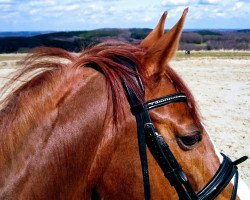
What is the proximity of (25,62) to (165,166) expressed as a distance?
107 cm

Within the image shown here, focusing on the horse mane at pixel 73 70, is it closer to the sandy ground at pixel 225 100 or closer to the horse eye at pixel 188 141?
the horse eye at pixel 188 141

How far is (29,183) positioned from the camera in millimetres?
2033

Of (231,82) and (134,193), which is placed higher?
(134,193)

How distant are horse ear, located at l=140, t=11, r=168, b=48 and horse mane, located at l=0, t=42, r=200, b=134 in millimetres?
177

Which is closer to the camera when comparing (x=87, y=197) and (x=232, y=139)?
(x=87, y=197)

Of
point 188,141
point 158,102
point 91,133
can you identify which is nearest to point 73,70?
point 91,133

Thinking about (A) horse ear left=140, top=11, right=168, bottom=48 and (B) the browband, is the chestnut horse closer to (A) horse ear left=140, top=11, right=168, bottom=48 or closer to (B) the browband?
(B) the browband

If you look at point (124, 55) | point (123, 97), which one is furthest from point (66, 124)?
point (124, 55)

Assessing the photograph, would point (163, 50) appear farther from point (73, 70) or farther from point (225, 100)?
point (225, 100)

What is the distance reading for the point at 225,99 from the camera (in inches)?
580

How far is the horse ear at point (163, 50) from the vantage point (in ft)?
6.76

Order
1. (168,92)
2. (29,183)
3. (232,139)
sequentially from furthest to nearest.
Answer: (232,139)
(168,92)
(29,183)

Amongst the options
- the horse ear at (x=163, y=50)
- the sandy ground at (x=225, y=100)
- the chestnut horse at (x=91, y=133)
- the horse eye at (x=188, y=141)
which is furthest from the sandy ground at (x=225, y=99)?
the horse eye at (x=188, y=141)

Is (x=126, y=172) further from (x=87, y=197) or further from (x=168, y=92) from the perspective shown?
(x=168, y=92)
